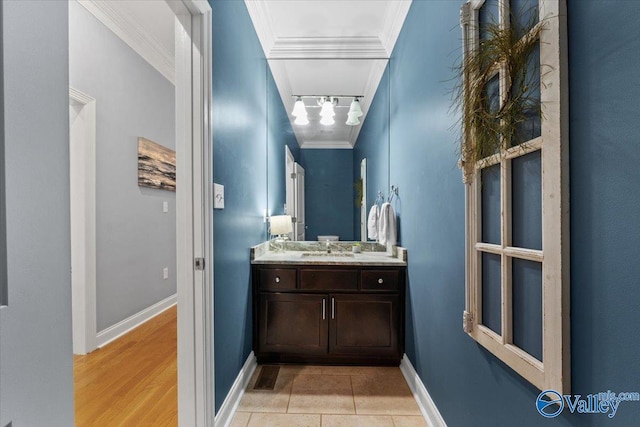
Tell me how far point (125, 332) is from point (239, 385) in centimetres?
155

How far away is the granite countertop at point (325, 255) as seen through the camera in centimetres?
223

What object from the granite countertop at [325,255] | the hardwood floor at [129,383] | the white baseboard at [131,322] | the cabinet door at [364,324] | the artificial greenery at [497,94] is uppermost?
the artificial greenery at [497,94]

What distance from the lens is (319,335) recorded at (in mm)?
2240

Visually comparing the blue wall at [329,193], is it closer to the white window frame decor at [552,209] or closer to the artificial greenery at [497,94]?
the artificial greenery at [497,94]

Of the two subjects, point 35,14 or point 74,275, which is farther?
point 74,275

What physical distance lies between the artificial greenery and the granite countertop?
1.26 metres

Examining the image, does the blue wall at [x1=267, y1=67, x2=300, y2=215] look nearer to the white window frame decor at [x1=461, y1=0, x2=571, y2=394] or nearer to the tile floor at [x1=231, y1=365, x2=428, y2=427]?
the tile floor at [x1=231, y1=365, x2=428, y2=427]

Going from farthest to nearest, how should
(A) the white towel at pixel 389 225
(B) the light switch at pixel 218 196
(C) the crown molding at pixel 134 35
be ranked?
1. (C) the crown molding at pixel 134 35
2. (A) the white towel at pixel 389 225
3. (B) the light switch at pixel 218 196

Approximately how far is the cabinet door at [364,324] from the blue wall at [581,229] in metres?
0.50

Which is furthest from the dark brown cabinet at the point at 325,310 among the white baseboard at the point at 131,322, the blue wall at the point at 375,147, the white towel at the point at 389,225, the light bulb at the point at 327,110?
the light bulb at the point at 327,110

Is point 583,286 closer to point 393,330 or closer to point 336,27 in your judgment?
point 393,330

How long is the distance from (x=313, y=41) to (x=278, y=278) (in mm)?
1970

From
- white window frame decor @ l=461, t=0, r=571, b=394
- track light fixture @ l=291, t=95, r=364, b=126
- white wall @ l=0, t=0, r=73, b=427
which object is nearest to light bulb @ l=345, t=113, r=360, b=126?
track light fixture @ l=291, t=95, r=364, b=126

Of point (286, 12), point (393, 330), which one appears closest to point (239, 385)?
point (393, 330)
